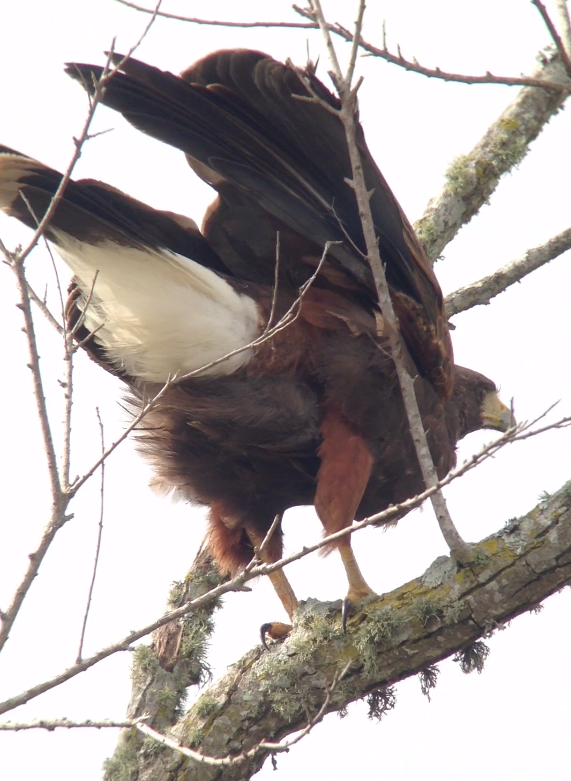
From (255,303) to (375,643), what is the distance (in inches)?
58.8

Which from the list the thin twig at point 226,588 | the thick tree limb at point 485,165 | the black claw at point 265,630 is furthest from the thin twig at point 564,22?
the black claw at point 265,630

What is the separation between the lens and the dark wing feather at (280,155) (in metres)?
3.22

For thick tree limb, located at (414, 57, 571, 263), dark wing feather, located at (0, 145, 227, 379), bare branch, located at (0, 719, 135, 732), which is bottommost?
bare branch, located at (0, 719, 135, 732)

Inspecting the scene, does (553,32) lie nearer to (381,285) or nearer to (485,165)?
(381,285)

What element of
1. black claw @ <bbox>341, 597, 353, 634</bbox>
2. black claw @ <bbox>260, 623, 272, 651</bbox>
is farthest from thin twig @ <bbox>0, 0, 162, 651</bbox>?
black claw @ <bbox>260, 623, 272, 651</bbox>

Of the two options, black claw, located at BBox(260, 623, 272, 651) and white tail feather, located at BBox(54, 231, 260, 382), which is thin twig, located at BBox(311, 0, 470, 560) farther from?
black claw, located at BBox(260, 623, 272, 651)

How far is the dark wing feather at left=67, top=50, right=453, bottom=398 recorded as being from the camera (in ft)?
10.6

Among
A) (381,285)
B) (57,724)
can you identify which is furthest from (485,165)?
(57,724)

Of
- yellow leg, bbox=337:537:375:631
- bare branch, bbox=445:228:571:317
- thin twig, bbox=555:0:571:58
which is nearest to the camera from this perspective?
thin twig, bbox=555:0:571:58

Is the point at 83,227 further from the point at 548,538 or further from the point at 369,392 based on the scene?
the point at 548,538

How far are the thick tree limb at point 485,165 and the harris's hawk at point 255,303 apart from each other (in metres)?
1.27

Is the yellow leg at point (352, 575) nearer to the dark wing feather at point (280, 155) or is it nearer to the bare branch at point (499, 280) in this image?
the dark wing feather at point (280, 155)

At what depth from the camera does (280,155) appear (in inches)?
139

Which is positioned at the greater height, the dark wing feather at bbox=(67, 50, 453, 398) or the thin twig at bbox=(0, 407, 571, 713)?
the dark wing feather at bbox=(67, 50, 453, 398)
